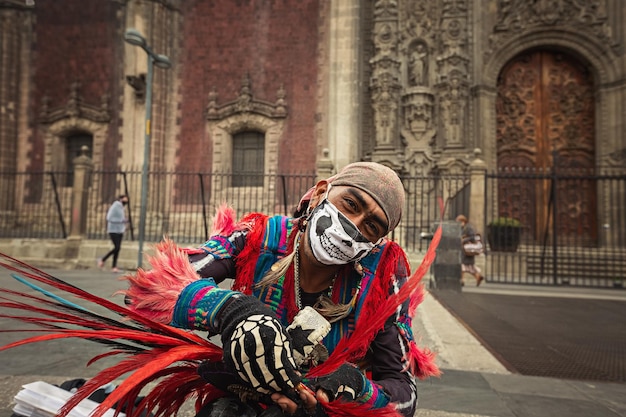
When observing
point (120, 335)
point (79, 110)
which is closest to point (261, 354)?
point (120, 335)

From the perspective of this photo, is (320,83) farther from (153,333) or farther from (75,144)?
(153,333)

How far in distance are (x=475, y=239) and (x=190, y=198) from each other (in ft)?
31.5

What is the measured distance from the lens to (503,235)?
11.8 meters

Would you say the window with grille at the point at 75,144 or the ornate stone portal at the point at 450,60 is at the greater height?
the ornate stone portal at the point at 450,60

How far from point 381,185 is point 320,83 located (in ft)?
44.6

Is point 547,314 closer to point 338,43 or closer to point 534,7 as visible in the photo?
point 338,43

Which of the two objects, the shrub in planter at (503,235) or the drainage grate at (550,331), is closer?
the drainage grate at (550,331)

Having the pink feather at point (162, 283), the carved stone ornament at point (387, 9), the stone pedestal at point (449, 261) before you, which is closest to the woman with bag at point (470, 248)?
the stone pedestal at point (449, 261)

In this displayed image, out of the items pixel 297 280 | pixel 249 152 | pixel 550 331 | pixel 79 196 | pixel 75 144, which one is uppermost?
pixel 75 144

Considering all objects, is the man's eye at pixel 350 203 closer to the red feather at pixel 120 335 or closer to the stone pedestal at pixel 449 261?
the red feather at pixel 120 335

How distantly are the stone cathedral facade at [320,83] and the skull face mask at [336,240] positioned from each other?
39.4 feet

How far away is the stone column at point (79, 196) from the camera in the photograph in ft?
35.4

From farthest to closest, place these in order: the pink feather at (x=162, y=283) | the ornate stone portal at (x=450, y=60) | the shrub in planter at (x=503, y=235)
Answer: the ornate stone portal at (x=450, y=60) → the shrub in planter at (x=503, y=235) → the pink feather at (x=162, y=283)

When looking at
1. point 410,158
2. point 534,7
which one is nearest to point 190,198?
point 410,158
